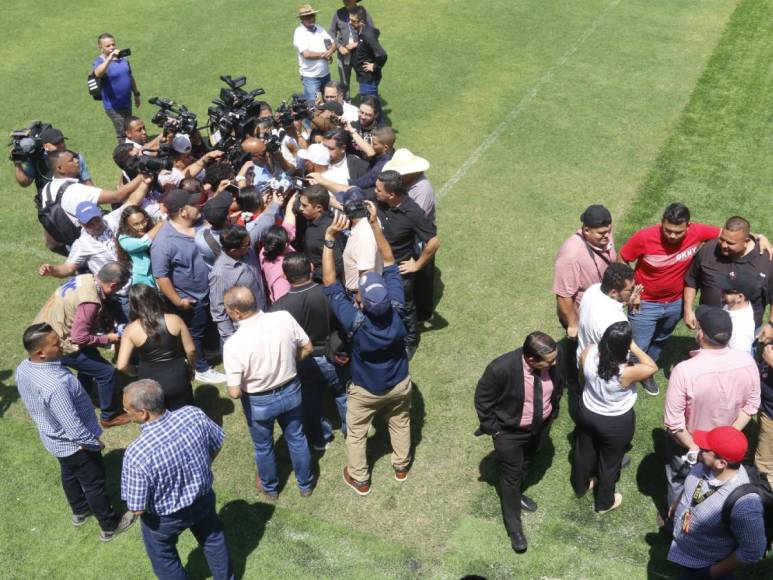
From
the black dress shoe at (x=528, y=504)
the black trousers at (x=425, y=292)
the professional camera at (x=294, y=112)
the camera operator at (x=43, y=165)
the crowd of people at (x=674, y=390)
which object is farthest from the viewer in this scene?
the professional camera at (x=294, y=112)

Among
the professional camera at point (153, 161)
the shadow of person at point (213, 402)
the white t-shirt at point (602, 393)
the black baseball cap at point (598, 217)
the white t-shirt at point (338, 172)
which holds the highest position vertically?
the black baseball cap at point (598, 217)

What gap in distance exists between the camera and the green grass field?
19.1 ft

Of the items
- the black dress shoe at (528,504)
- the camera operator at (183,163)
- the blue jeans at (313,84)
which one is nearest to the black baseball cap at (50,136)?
the camera operator at (183,163)

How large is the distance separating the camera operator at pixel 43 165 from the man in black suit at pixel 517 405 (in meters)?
5.28

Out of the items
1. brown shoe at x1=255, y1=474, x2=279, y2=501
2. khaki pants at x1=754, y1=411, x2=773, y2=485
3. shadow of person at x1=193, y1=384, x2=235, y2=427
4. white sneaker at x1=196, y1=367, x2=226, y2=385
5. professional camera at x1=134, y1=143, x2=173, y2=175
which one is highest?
professional camera at x1=134, y1=143, x2=173, y2=175

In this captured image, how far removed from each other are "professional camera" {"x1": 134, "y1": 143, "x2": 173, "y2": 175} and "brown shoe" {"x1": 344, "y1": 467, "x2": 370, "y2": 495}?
3.79 m

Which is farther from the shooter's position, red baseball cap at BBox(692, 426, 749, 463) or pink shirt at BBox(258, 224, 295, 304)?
pink shirt at BBox(258, 224, 295, 304)

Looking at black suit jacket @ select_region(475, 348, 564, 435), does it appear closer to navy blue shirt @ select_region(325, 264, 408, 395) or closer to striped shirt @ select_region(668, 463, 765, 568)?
navy blue shirt @ select_region(325, 264, 408, 395)

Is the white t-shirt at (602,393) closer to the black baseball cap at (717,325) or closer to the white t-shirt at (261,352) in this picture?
the black baseball cap at (717,325)

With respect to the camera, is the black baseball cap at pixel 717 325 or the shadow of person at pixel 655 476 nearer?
the black baseball cap at pixel 717 325

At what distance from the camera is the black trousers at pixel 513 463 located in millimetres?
5516

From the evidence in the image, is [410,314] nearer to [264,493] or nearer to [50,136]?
[264,493]

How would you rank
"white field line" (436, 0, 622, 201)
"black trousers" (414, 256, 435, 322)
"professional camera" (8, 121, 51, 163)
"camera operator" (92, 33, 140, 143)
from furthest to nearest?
"white field line" (436, 0, 622, 201)
"camera operator" (92, 33, 140, 143)
"professional camera" (8, 121, 51, 163)
"black trousers" (414, 256, 435, 322)

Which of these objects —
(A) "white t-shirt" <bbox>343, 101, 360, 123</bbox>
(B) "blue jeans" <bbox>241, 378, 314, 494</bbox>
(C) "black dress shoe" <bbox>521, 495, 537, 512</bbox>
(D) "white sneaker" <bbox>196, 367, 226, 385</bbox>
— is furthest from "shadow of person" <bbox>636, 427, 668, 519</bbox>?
(A) "white t-shirt" <bbox>343, 101, 360, 123</bbox>
